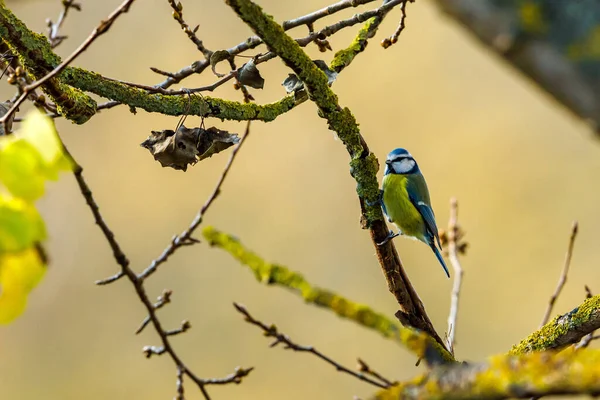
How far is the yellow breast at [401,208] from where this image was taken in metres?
2.01

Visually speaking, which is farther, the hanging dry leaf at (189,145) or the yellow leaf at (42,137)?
the hanging dry leaf at (189,145)

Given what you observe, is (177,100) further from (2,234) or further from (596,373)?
(596,373)

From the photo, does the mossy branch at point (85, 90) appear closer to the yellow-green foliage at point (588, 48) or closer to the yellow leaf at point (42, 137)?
the yellow leaf at point (42, 137)

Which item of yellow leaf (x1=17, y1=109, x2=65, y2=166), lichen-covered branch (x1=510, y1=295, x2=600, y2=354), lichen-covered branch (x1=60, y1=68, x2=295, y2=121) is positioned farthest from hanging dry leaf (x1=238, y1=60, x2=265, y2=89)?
yellow leaf (x1=17, y1=109, x2=65, y2=166)

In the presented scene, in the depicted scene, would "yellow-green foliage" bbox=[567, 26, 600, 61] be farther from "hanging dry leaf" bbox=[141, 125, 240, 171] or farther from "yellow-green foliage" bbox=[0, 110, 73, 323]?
"hanging dry leaf" bbox=[141, 125, 240, 171]

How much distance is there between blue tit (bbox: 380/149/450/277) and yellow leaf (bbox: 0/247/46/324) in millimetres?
1644

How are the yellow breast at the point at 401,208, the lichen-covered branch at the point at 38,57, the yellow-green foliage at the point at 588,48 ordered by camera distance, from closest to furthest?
the yellow-green foliage at the point at 588,48 → the lichen-covered branch at the point at 38,57 → the yellow breast at the point at 401,208

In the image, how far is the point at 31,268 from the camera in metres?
0.41

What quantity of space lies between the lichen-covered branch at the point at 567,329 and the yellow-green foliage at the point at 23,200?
0.84 meters

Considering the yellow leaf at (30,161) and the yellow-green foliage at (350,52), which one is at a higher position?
the yellow-green foliage at (350,52)

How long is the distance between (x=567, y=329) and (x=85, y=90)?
0.89m

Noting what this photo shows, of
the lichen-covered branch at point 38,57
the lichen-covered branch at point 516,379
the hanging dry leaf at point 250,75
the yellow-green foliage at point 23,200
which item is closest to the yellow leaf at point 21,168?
the yellow-green foliage at point 23,200

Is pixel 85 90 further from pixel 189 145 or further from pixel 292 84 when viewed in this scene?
pixel 292 84

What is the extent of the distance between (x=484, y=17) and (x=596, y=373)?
0.23 m
